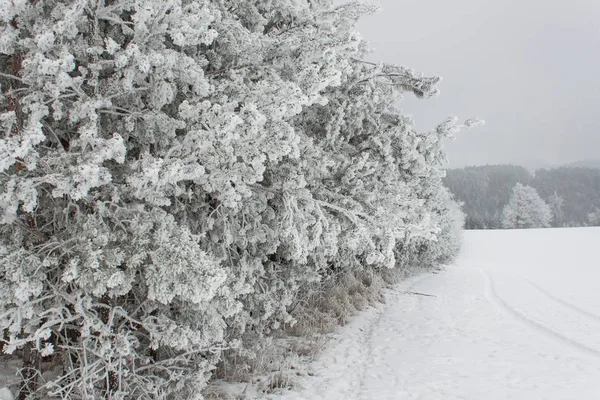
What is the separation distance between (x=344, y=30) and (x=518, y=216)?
62.9 meters

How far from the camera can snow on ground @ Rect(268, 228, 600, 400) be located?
Answer: 5.81 meters

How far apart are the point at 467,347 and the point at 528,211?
200 feet

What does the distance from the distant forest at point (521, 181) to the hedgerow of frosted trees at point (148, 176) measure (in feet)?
338

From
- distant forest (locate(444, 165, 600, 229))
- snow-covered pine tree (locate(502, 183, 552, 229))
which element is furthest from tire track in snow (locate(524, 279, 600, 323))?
distant forest (locate(444, 165, 600, 229))

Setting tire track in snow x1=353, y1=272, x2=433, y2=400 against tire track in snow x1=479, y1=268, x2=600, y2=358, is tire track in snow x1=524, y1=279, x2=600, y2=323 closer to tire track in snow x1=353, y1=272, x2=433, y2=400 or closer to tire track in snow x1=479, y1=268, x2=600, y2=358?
tire track in snow x1=479, y1=268, x2=600, y2=358

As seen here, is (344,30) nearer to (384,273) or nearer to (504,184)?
(384,273)

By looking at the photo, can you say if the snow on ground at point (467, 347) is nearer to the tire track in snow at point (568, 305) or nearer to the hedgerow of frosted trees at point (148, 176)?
the tire track in snow at point (568, 305)

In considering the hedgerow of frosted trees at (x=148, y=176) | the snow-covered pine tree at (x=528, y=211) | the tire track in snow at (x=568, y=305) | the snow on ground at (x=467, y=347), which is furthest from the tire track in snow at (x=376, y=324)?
the snow-covered pine tree at (x=528, y=211)

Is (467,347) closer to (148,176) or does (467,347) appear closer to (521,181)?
(148,176)

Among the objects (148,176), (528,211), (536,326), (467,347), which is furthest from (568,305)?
(528,211)

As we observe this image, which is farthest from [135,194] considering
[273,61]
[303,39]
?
[303,39]

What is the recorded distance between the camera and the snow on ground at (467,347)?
5.81m

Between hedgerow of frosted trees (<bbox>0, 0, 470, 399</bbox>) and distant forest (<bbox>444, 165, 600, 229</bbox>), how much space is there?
103m

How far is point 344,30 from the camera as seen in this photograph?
638 cm
